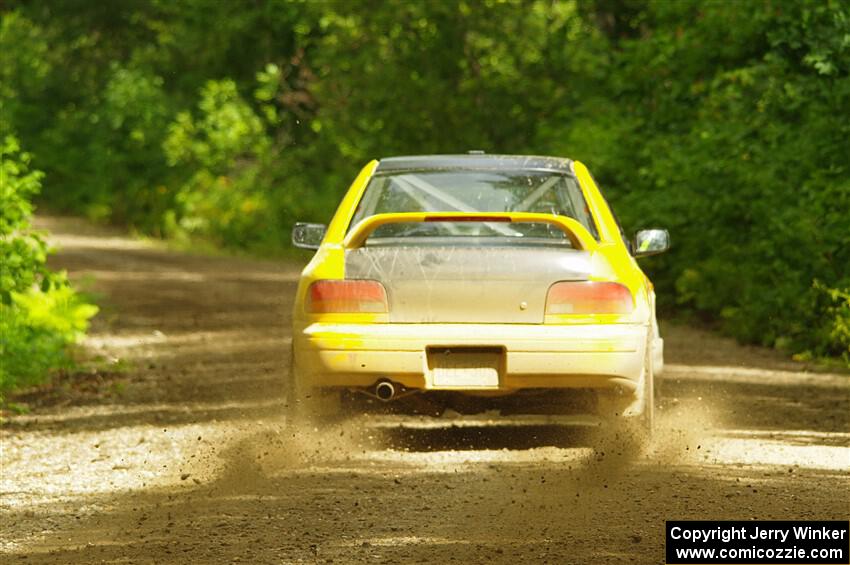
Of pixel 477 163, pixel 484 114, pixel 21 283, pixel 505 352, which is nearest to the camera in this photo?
pixel 505 352

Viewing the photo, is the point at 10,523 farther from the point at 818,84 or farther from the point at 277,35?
the point at 277,35

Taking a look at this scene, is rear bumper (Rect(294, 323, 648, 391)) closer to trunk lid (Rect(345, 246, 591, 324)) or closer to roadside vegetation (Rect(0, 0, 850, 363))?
trunk lid (Rect(345, 246, 591, 324))

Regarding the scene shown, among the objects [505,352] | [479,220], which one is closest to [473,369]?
Answer: [505,352]

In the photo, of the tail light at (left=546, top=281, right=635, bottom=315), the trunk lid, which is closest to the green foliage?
the trunk lid

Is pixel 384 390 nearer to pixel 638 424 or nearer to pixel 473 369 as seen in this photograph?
pixel 473 369

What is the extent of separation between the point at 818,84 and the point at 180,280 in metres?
11.6

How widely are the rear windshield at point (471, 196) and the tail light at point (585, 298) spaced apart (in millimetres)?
907

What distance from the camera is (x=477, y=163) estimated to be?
9.43 meters

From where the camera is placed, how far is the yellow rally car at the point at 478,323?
827cm

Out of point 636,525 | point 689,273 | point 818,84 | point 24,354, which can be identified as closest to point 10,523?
point 636,525

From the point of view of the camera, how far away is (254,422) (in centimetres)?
1035

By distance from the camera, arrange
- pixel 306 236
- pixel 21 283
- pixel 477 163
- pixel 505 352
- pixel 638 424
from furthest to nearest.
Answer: pixel 21 283, pixel 306 236, pixel 477 163, pixel 638 424, pixel 505 352

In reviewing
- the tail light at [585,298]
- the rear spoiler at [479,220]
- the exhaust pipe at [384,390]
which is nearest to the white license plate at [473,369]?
the exhaust pipe at [384,390]

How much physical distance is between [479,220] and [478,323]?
54cm
